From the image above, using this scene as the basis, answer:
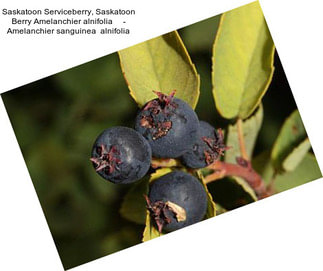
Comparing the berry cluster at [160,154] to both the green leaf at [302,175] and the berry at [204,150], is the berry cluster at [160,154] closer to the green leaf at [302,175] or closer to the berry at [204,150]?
the berry at [204,150]

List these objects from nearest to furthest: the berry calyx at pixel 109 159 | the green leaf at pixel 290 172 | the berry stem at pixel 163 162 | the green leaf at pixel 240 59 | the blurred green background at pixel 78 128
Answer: the berry calyx at pixel 109 159
the berry stem at pixel 163 162
the green leaf at pixel 240 59
the green leaf at pixel 290 172
the blurred green background at pixel 78 128

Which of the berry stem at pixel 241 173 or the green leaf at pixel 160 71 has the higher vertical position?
the green leaf at pixel 160 71

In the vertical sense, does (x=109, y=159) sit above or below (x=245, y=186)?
above

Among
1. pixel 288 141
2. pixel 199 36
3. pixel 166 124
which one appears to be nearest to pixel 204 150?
pixel 166 124

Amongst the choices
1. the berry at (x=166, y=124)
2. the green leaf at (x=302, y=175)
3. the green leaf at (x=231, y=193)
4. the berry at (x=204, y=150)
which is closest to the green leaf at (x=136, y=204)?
the green leaf at (x=231, y=193)

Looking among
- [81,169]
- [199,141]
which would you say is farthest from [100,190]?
[199,141]

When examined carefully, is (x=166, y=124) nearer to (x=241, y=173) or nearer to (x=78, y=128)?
(x=241, y=173)
